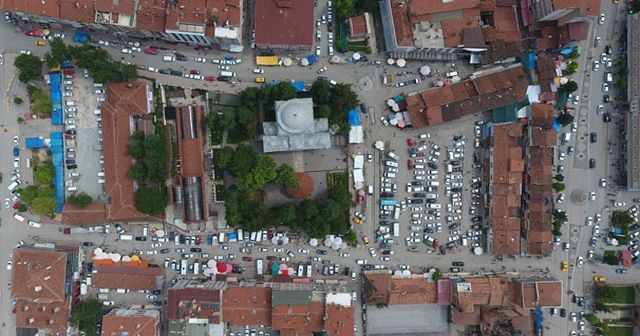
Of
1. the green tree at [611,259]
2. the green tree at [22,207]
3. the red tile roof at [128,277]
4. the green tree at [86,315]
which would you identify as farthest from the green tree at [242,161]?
the green tree at [611,259]

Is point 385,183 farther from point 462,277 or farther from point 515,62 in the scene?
point 515,62

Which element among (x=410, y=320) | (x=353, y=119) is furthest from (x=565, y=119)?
(x=410, y=320)

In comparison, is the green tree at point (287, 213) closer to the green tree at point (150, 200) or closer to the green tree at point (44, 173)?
the green tree at point (150, 200)

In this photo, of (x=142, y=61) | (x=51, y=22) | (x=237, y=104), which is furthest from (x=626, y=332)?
(x=51, y=22)

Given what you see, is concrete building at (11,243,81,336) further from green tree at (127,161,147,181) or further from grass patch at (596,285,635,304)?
grass patch at (596,285,635,304)

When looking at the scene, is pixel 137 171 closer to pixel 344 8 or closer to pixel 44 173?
pixel 44 173

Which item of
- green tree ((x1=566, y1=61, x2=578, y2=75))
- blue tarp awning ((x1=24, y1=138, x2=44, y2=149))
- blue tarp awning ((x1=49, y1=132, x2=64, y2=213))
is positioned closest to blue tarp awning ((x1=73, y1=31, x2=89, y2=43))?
blue tarp awning ((x1=49, y1=132, x2=64, y2=213))
